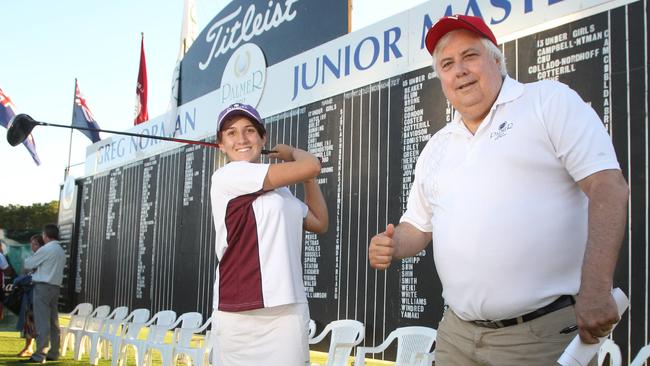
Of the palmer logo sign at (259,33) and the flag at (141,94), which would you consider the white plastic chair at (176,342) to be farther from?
the flag at (141,94)

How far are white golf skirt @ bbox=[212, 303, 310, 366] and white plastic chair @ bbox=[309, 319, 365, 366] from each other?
2.32m

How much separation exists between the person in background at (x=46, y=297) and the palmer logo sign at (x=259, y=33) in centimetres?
266

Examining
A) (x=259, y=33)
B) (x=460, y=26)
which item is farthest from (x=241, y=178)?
(x=259, y=33)

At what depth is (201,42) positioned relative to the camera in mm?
9133

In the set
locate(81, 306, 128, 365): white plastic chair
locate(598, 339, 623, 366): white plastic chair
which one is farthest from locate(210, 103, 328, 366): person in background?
locate(81, 306, 128, 365): white plastic chair

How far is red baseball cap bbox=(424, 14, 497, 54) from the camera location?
196cm

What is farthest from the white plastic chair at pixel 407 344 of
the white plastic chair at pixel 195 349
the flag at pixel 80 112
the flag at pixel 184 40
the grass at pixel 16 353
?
the flag at pixel 80 112

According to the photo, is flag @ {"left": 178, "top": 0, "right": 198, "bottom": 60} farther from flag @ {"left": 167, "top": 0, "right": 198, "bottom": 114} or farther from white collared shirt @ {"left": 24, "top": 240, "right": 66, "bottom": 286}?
white collared shirt @ {"left": 24, "top": 240, "right": 66, "bottom": 286}

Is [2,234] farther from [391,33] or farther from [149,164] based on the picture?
[391,33]

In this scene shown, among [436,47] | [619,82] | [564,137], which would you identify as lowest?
[564,137]

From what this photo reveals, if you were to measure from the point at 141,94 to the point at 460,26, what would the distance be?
1108 cm

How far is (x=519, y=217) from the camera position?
5.81 ft

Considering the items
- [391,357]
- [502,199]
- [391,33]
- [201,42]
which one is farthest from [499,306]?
[201,42]

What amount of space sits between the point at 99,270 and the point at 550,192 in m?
10.2
